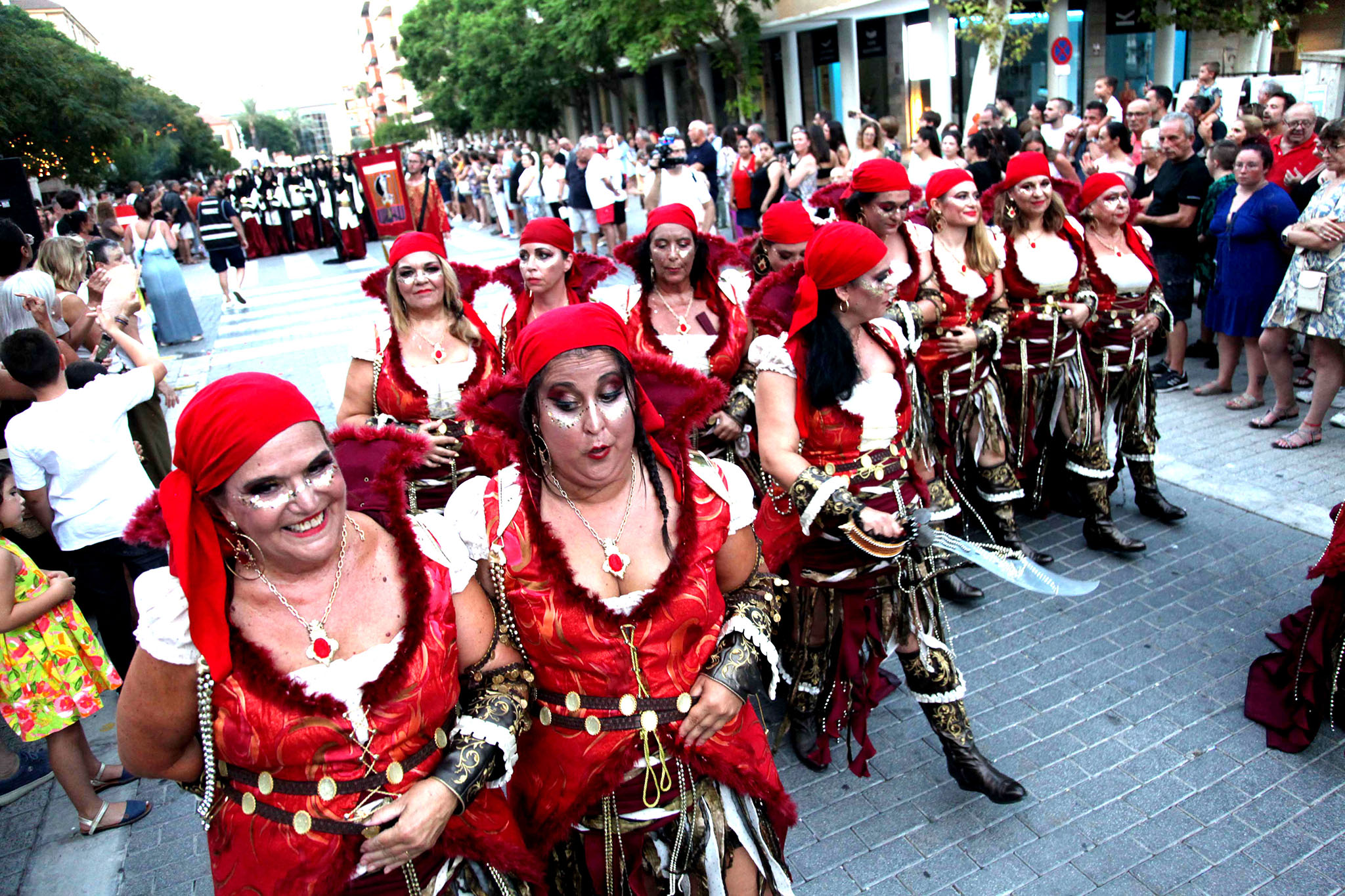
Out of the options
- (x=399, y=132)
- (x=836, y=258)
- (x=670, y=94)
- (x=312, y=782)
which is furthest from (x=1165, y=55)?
(x=399, y=132)

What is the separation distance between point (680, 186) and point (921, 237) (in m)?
6.32

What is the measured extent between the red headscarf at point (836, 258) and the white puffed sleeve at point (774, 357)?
0.25 feet

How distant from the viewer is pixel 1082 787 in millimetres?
3590

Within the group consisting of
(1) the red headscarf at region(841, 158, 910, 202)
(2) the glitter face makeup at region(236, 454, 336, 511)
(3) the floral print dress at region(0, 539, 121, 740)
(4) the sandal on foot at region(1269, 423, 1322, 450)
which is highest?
(1) the red headscarf at region(841, 158, 910, 202)

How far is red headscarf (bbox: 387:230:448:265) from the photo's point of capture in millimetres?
4406

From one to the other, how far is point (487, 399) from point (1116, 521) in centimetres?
452

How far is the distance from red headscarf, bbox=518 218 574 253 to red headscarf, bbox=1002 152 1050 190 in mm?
2453

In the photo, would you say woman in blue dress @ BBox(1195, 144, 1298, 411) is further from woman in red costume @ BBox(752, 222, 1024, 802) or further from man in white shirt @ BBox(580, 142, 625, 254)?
man in white shirt @ BBox(580, 142, 625, 254)

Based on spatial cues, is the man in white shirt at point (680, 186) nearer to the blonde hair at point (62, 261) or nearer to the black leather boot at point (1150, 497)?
the blonde hair at point (62, 261)

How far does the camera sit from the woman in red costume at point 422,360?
13.8 ft

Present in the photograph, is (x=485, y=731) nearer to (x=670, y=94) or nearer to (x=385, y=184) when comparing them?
(x=385, y=184)

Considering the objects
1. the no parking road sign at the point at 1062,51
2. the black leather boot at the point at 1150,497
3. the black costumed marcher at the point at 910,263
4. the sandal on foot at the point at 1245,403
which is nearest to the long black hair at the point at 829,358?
A: the black costumed marcher at the point at 910,263

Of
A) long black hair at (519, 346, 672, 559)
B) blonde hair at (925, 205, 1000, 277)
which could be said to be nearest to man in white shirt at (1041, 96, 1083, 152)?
blonde hair at (925, 205, 1000, 277)

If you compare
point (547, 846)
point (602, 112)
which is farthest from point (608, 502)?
point (602, 112)
